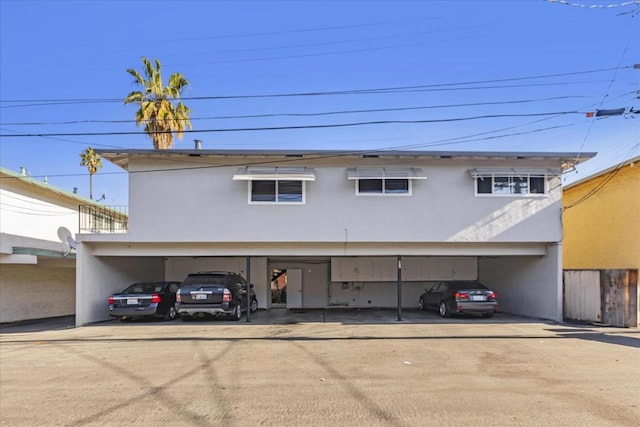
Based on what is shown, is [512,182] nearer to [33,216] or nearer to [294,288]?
[294,288]

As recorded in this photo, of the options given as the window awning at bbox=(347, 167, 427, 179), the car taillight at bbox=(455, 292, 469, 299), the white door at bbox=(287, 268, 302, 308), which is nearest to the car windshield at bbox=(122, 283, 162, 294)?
the white door at bbox=(287, 268, 302, 308)

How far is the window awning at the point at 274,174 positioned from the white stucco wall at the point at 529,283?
26.9ft

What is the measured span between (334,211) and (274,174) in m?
2.18

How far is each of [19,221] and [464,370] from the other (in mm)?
18140

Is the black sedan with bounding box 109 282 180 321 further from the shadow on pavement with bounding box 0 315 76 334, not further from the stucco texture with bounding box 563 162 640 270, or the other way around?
the stucco texture with bounding box 563 162 640 270

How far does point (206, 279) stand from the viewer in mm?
14281

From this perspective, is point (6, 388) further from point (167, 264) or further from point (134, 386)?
point (167, 264)

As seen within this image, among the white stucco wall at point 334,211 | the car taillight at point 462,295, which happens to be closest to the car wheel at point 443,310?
the car taillight at point 462,295

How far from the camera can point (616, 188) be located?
15.8 m

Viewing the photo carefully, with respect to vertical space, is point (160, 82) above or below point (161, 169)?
above

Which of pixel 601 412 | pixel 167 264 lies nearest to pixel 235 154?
pixel 167 264

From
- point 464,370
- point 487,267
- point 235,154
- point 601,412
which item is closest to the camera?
point 601,412

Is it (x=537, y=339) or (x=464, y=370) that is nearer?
(x=464, y=370)

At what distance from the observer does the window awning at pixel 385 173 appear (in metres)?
14.5
